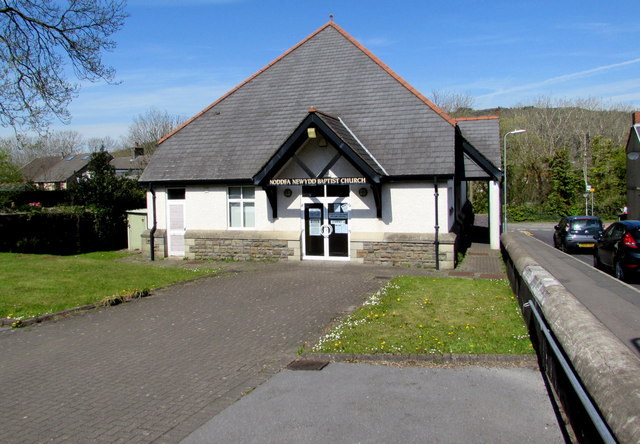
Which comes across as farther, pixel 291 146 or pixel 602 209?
pixel 602 209

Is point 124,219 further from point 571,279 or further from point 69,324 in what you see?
point 571,279

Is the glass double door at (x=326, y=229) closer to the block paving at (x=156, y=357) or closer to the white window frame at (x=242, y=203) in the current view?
the white window frame at (x=242, y=203)

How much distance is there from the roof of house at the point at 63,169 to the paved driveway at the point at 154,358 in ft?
221

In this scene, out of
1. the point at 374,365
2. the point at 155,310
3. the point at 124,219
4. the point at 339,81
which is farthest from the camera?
the point at 124,219

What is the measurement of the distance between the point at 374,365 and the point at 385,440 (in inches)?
94.6

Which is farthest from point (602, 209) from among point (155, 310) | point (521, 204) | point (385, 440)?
point (385, 440)

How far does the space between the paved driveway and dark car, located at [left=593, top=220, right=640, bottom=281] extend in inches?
293

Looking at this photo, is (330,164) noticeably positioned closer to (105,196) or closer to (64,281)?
(64,281)

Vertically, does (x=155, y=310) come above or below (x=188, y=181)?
below

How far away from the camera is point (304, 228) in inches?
744

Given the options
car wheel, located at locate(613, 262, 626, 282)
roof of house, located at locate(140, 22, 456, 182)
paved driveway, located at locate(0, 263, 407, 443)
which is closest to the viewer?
paved driveway, located at locate(0, 263, 407, 443)

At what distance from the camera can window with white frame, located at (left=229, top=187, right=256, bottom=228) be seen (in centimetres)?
1962

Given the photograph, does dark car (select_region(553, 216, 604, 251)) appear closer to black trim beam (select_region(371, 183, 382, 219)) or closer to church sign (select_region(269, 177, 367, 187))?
black trim beam (select_region(371, 183, 382, 219))

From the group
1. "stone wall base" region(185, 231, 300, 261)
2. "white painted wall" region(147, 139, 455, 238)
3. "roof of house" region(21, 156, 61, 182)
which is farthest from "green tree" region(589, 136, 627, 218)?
"roof of house" region(21, 156, 61, 182)
